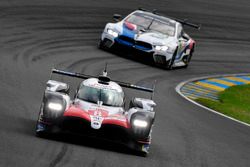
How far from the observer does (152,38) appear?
2523 cm

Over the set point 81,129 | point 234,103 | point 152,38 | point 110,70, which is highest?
point 81,129

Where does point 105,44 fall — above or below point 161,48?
below

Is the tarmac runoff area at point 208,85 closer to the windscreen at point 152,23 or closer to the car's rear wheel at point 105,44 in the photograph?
the windscreen at point 152,23

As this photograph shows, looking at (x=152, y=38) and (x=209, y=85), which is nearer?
(x=209, y=85)

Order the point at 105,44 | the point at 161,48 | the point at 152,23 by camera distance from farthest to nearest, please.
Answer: the point at 152,23
the point at 105,44
the point at 161,48

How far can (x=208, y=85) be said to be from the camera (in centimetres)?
2447

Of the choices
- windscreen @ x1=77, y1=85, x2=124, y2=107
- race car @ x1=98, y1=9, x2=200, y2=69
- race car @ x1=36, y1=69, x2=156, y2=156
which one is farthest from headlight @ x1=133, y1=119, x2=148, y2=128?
race car @ x1=98, y1=9, x2=200, y2=69

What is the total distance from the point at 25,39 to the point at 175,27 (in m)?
4.90

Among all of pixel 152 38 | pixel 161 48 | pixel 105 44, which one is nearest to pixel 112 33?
pixel 105 44

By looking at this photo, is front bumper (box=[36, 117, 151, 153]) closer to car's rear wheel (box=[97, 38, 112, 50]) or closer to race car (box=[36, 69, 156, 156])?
race car (box=[36, 69, 156, 156])

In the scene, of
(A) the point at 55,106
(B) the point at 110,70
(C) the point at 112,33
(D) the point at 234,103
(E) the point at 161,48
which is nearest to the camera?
(A) the point at 55,106

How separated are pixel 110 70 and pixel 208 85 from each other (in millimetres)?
3232

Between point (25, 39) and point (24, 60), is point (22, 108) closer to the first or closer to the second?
point (24, 60)

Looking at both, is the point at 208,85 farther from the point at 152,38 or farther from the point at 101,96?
the point at 101,96
